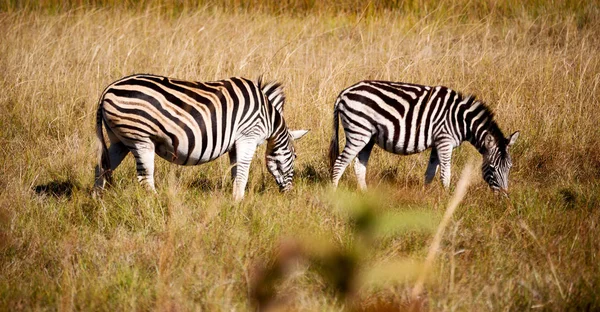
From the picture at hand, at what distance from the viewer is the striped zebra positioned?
223 inches

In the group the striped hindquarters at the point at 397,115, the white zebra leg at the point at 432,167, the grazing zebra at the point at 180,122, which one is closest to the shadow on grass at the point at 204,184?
the grazing zebra at the point at 180,122

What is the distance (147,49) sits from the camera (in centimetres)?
948

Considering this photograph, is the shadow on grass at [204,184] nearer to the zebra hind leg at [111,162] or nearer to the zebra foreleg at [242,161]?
the zebra foreleg at [242,161]

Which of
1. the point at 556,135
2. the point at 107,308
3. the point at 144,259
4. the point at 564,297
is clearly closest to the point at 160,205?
the point at 144,259

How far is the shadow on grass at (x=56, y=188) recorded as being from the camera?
5.36 meters

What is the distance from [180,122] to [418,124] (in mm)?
2235

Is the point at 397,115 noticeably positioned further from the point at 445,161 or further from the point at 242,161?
the point at 242,161

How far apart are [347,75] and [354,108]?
3.03 meters

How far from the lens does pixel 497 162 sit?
557 cm

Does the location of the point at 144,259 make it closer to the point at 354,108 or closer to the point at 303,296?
the point at 303,296

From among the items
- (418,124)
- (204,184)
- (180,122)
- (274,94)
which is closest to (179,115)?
(180,122)

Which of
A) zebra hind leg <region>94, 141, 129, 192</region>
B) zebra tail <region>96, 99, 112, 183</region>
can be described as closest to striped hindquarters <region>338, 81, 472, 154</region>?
zebra hind leg <region>94, 141, 129, 192</region>

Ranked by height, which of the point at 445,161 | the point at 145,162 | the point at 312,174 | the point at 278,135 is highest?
the point at 145,162

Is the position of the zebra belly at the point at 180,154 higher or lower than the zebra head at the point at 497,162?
higher
